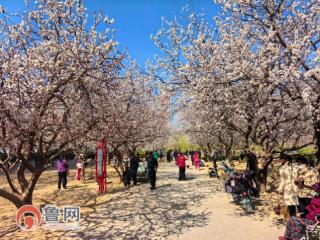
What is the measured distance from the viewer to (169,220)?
994cm

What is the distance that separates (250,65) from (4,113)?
18.6 ft

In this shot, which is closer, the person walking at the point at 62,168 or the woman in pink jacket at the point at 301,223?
the woman in pink jacket at the point at 301,223

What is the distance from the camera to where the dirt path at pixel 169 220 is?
27.5 feet

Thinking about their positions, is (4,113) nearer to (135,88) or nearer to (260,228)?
(260,228)

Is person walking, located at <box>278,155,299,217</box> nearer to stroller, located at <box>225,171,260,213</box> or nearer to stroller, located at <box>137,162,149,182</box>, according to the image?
stroller, located at <box>225,171,260,213</box>

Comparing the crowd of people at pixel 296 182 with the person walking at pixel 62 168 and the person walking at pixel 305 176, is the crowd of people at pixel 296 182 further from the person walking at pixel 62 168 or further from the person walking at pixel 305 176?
the person walking at pixel 62 168

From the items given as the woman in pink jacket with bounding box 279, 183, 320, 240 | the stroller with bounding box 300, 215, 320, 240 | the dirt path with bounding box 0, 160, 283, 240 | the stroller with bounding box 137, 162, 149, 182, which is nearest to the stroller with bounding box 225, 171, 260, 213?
the dirt path with bounding box 0, 160, 283, 240

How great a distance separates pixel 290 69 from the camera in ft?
25.5

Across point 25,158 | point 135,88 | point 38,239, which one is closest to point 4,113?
point 25,158

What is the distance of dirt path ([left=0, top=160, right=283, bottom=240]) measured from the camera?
27.5ft

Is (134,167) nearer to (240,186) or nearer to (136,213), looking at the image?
(136,213)

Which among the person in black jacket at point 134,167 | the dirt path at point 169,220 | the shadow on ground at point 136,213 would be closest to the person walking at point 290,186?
the dirt path at point 169,220

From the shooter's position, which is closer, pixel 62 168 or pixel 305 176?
pixel 305 176

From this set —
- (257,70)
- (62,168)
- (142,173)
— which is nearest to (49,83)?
(257,70)
